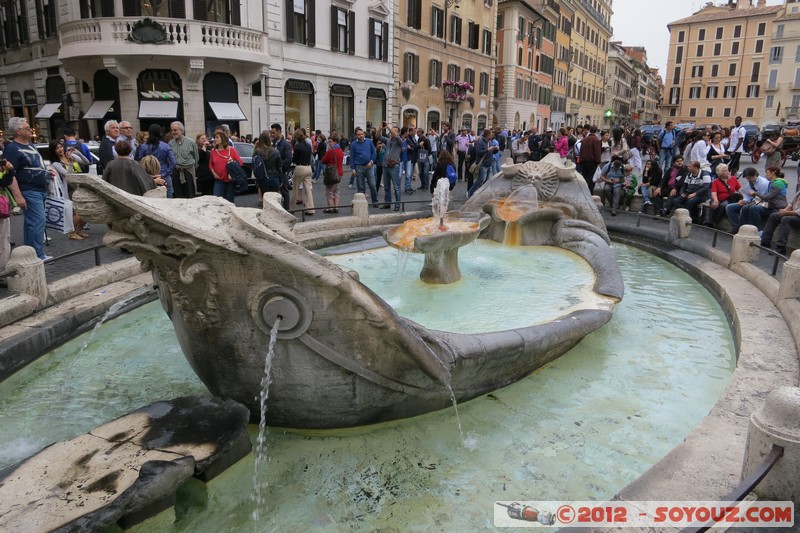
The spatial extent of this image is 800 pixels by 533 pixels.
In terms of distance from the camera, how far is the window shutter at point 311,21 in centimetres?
2302

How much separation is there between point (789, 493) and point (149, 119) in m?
21.3

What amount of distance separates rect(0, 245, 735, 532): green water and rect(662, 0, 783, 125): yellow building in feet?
262

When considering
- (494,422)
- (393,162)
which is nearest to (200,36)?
(393,162)

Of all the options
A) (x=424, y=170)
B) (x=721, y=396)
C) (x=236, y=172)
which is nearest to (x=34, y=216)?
(x=236, y=172)

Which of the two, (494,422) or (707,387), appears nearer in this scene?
(494,422)

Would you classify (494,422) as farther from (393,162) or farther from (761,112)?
(761,112)

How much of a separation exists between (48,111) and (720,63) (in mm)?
78946

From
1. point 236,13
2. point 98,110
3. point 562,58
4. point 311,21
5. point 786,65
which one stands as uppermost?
point 786,65

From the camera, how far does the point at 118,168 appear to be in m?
7.03

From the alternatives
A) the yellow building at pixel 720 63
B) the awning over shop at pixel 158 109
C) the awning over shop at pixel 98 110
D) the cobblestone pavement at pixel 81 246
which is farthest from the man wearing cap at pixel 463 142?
the yellow building at pixel 720 63

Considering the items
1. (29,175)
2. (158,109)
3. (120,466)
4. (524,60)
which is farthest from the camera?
(524,60)

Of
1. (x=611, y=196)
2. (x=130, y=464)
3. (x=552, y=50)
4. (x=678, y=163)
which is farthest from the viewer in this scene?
(x=552, y=50)

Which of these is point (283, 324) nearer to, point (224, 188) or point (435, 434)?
point (435, 434)

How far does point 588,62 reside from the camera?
68.9m
